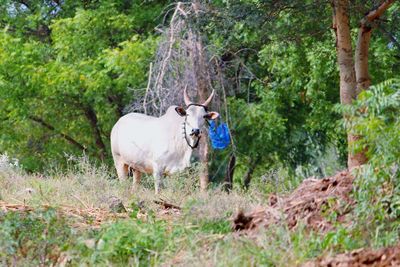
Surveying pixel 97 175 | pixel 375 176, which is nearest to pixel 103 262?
pixel 375 176

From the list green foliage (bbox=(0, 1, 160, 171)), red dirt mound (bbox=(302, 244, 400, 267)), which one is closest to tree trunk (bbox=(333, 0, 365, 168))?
red dirt mound (bbox=(302, 244, 400, 267))

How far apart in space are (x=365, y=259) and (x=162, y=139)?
32.0 feet

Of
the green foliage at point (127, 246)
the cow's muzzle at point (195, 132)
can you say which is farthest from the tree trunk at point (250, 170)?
the green foliage at point (127, 246)

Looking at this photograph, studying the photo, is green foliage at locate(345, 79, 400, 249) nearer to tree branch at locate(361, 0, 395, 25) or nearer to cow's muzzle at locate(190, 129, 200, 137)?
tree branch at locate(361, 0, 395, 25)

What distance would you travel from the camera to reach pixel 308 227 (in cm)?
822

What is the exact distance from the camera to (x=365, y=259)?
6.89m

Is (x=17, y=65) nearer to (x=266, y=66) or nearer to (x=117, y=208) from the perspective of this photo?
(x=266, y=66)

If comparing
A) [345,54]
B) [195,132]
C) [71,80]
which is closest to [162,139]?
[195,132]

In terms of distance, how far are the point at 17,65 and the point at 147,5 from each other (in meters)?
3.49

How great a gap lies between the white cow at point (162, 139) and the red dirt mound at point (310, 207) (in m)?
6.56

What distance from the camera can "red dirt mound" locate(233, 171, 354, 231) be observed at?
27.2 feet

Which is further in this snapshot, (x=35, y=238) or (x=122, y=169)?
(x=122, y=169)

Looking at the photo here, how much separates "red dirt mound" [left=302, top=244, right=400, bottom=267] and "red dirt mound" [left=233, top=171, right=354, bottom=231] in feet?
3.56

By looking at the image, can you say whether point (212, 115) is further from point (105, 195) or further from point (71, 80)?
point (71, 80)
